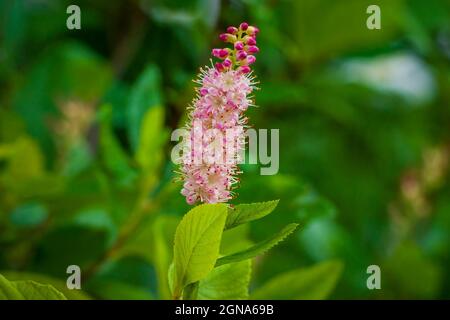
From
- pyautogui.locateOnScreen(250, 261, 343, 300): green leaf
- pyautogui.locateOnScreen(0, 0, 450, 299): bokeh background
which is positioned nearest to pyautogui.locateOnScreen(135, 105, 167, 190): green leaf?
pyautogui.locateOnScreen(0, 0, 450, 299): bokeh background

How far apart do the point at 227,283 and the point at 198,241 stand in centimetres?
4

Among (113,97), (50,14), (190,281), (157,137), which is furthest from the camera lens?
(50,14)

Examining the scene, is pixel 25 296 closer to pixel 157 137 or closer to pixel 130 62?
pixel 157 137

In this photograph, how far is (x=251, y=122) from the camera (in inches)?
20.7

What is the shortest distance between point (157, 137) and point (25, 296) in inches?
6.8

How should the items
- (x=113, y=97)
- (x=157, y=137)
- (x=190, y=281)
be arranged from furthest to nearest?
(x=113, y=97) → (x=157, y=137) → (x=190, y=281)

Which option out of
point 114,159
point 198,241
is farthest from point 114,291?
point 198,241

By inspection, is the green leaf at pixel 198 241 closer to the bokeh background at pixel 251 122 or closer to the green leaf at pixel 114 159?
the bokeh background at pixel 251 122

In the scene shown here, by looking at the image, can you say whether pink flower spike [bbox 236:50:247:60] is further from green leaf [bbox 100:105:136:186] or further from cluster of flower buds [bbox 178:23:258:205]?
green leaf [bbox 100:105:136:186]

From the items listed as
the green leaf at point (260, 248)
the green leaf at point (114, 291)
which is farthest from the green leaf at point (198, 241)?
the green leaf at point (114, 291)

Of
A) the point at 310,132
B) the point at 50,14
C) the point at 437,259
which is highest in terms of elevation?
the point at 50,14

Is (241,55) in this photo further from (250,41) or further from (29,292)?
(29,292)
